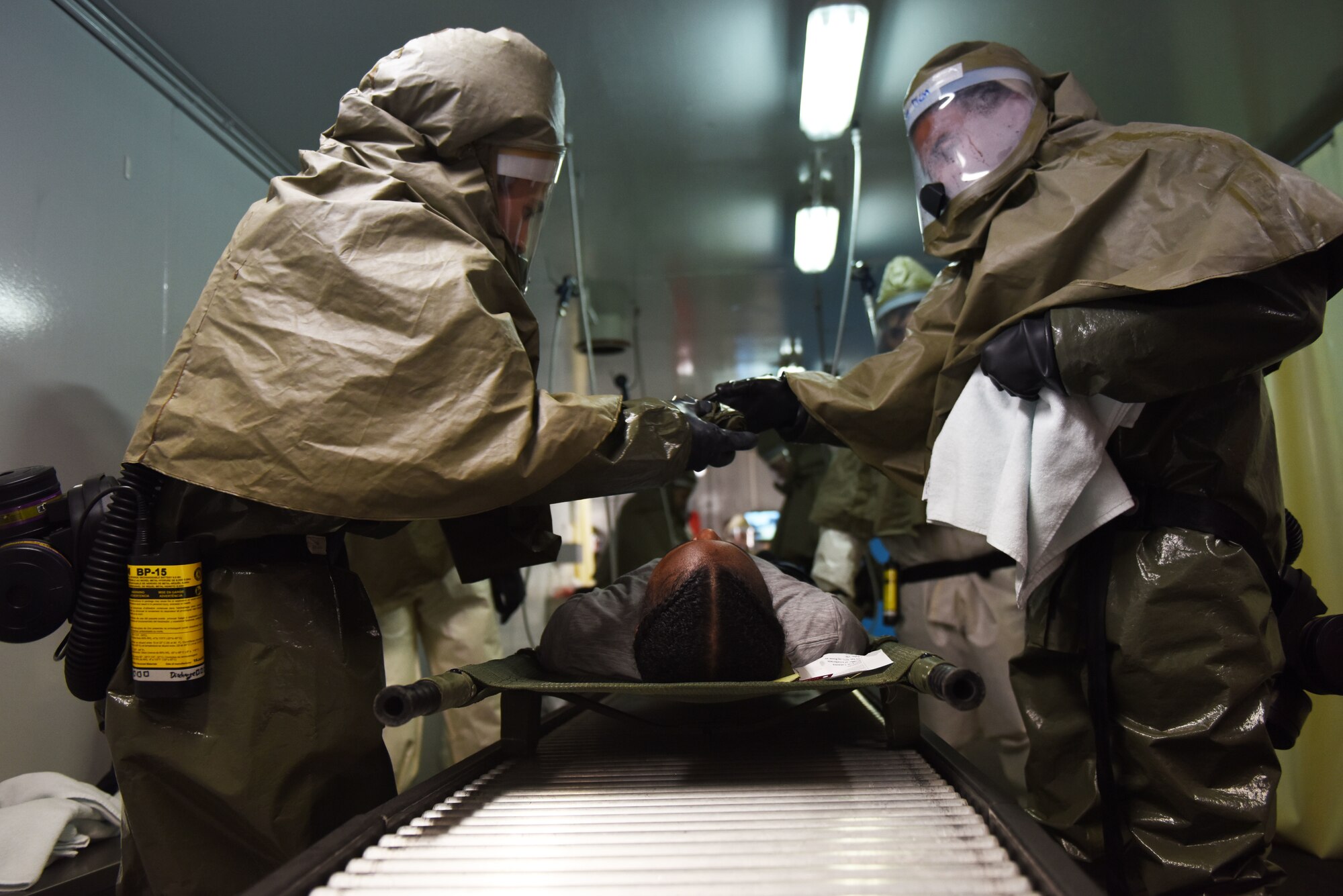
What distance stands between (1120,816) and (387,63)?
1.88m

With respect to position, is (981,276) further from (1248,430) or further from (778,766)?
(778,766)

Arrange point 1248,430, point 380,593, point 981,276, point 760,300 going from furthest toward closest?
point 760,300 < point 380,593 < point 981,276 < point 1248,430

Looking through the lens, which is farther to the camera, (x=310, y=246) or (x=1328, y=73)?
(x=1328, y=73)

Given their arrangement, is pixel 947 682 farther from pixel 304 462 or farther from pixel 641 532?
pixel 641 532

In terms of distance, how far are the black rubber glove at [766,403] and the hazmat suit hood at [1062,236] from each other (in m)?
0.11

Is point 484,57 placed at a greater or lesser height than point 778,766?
greater

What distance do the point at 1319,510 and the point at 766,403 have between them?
188cm

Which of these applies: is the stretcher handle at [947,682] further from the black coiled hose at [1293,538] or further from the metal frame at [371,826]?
the black coiled hose at [1293,538]

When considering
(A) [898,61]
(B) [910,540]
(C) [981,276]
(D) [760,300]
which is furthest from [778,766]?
(D) [760,300]

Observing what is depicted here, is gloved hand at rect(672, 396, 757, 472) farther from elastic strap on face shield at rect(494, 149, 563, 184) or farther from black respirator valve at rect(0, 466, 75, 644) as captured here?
black respirator valve at rect(0, 466, 75, 644)

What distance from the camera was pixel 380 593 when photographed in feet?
7.04

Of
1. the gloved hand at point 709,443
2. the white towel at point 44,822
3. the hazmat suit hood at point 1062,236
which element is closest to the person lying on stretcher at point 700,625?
the gloved hand at point 709,443

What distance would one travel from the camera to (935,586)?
2574mm

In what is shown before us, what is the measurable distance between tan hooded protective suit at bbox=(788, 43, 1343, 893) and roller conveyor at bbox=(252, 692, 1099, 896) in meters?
0.37
